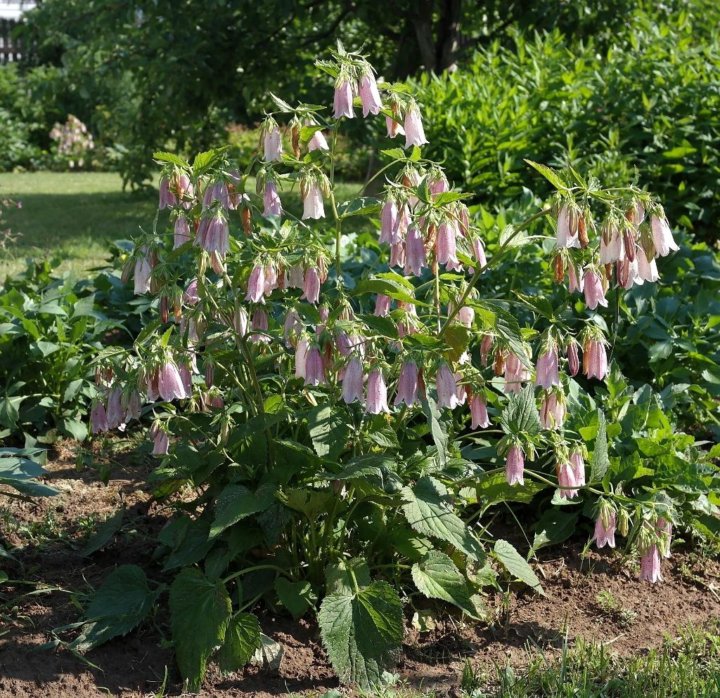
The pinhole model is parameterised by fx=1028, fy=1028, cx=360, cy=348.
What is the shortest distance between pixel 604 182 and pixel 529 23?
173 inches

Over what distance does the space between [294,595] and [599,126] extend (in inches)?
181

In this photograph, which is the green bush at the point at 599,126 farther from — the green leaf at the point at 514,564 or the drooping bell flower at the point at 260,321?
the drooping bell flower at the point at 260,321

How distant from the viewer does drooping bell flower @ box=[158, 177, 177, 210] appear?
8.73 ft

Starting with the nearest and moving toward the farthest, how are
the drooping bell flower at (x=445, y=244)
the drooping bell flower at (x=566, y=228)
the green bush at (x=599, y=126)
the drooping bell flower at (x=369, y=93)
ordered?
1. the drooping bell flower at (x=566, y=228)
2. the drooping bell flower at (x=445, y=244)
3. the drooping bell flower at (x=369, y=93)
4. the green bush at (x=599, y=126)

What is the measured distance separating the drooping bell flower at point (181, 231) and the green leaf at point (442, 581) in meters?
1.10

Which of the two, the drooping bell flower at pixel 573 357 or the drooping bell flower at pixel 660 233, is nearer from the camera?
the drooping bell flower at pixel 660 233

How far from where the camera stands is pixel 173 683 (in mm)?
2744

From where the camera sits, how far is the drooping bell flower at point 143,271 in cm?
268

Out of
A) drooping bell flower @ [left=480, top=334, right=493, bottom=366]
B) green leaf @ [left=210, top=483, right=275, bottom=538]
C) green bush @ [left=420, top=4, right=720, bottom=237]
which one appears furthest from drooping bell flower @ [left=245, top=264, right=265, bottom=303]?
green bush @ [left=420, top=4, right=720, bottom=237]

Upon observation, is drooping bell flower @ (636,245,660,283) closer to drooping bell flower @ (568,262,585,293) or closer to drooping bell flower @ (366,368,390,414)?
drooping bell flower @ (568,262,585,293)

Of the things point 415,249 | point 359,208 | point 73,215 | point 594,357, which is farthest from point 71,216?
point 594,357

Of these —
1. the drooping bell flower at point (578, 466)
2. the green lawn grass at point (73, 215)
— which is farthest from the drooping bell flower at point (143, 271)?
the green lawn grass at point (73, 215)

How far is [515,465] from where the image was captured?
2678 mm

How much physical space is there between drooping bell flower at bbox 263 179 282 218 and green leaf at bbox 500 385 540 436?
900 mm
